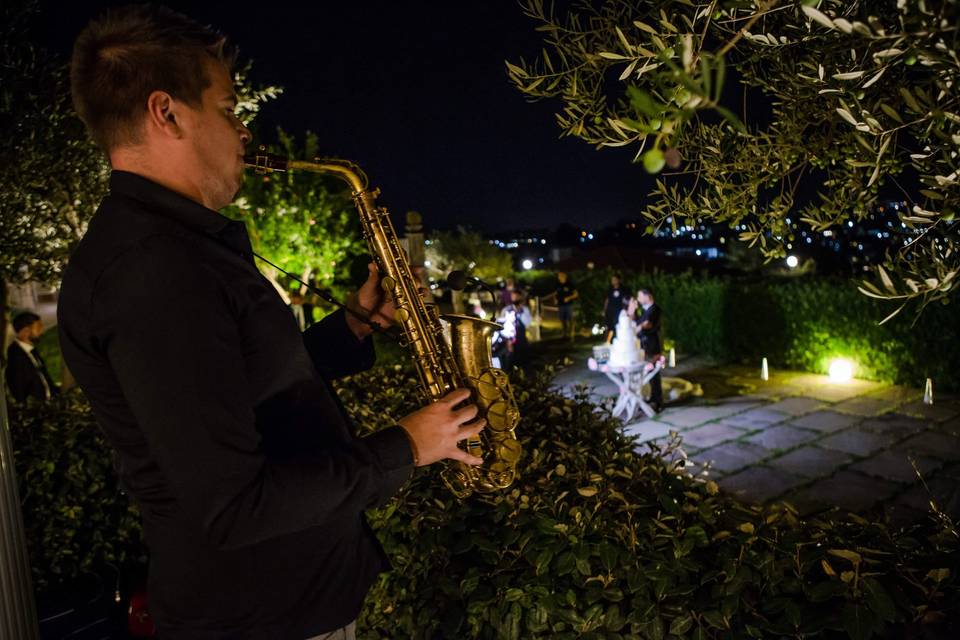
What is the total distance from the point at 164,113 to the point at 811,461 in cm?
759

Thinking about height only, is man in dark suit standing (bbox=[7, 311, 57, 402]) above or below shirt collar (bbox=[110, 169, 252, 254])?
below

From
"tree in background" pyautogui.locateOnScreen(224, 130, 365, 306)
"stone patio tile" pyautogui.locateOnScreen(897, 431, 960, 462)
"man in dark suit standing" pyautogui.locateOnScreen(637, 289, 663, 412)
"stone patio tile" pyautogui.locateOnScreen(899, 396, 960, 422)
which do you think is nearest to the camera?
"stone patio tile" pyautogui.locateOnScreen(897, 431, 960, 462)

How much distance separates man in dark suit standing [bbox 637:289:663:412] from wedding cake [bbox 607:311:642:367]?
42 cm

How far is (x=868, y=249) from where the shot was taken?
178 feet

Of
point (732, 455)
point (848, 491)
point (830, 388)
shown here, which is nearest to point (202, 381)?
point (848, 491)

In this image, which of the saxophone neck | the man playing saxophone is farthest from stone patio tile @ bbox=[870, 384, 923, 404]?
the man playing saxophone

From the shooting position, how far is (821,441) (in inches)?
296

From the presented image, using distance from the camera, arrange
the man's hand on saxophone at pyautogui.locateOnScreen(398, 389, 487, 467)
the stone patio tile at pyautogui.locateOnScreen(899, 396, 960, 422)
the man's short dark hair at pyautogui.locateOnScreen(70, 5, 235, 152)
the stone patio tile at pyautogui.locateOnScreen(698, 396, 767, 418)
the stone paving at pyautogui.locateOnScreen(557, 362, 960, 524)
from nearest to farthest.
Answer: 1. the man's short dark hair at pyautogui.locateOnScreen(70, 5, 235, 152)
2. the man's hand on saxophone at pyautogui.locateOnScreen(398, 389, 487, 467)
3. the stone paving at pyautogui.locateOnScreen(557, 362, 960, 524)
4. the stone patio tile at pyautogui.locateOnScreen(899, 396, 960, 422)
5. the stone patio tile at pyautogui.locateOnScreen(698, 396, 767, 418)

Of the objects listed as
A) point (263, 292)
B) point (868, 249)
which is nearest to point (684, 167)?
point (263, 292)

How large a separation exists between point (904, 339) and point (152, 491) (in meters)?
11.6

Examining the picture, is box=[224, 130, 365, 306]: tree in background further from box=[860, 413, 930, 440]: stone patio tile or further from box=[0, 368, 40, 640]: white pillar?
box=[860, 413, 930, 440]: stone patio tile

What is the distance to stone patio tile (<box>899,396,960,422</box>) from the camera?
26.7 feet

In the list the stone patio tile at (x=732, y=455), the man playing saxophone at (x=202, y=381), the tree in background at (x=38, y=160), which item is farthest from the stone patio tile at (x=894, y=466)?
the tree in background at (x=38, y=160)

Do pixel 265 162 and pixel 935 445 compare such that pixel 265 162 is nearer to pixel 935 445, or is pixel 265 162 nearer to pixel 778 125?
pixel 778 125
